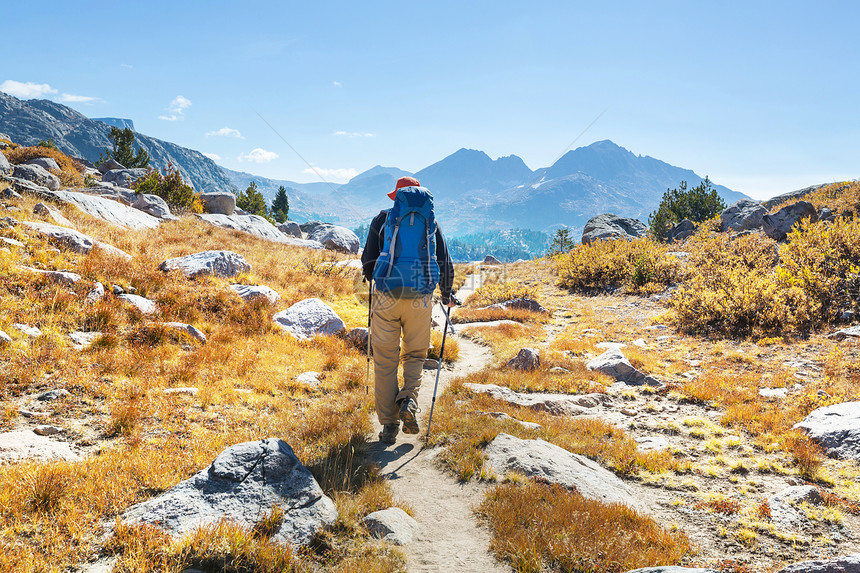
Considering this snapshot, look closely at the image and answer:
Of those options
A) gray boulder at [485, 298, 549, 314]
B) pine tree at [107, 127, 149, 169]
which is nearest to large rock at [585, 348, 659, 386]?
gray boulder at [485, 298, 549, 314]

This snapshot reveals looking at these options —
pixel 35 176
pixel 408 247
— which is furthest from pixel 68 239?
pixel 35 176

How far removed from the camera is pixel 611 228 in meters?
41.2

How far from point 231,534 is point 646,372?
947 centimetres

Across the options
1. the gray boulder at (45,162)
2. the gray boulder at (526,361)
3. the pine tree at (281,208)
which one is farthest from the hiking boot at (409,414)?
the pine tree at (281,208)

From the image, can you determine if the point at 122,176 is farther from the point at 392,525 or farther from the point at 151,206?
the point at 392,525

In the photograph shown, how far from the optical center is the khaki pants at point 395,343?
19.8ft

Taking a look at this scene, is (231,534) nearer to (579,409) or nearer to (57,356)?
(57,356)

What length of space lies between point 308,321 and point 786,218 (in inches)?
883

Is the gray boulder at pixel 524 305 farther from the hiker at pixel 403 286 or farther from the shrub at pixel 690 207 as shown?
the shrub at pixel 690 207

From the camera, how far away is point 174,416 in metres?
6.26

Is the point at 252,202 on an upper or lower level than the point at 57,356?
upper

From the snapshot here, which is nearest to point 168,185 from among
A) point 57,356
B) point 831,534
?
point 57,356

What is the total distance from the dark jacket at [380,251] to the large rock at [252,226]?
22696 mm

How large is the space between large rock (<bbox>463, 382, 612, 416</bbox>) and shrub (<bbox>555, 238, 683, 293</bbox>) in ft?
41.1
